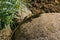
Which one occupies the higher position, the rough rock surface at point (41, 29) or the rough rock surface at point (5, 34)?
the rough rock surface at point (41, 29)

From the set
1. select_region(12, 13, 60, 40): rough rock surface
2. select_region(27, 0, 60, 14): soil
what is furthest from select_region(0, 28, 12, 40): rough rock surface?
select_region(27, 0, 60, 14): soil

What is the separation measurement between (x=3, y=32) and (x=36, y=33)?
0.49 m

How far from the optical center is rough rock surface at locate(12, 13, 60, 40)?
2.58 m

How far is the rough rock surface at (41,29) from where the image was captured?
2.58m

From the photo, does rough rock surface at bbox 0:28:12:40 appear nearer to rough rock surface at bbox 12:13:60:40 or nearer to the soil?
rough rock surface at bbox 12:13:60:40

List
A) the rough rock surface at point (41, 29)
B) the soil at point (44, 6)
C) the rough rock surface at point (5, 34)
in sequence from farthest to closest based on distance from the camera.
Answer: the soil at point (44, 6)
the rough rock surface at point (5, 34)
the rough rock surface at point (41, 29)

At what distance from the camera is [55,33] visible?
258 centimetres

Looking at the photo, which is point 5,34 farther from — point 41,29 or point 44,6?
point 44,6

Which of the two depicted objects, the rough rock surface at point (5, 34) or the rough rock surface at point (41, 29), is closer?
the rough rock surface at point (41, 29)

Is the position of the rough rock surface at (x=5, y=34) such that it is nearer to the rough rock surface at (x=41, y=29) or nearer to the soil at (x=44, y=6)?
the rough rock surface at (x=41, y=29)

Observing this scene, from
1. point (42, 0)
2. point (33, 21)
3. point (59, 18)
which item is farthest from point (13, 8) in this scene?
point (42, 0)

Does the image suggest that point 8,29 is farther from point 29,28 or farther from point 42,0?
point 42,0

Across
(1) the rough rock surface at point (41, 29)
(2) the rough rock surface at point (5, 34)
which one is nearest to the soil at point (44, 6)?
(1) the rough rock surface at point (41, 29)

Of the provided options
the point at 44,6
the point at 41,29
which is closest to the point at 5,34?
the point at 41,29
